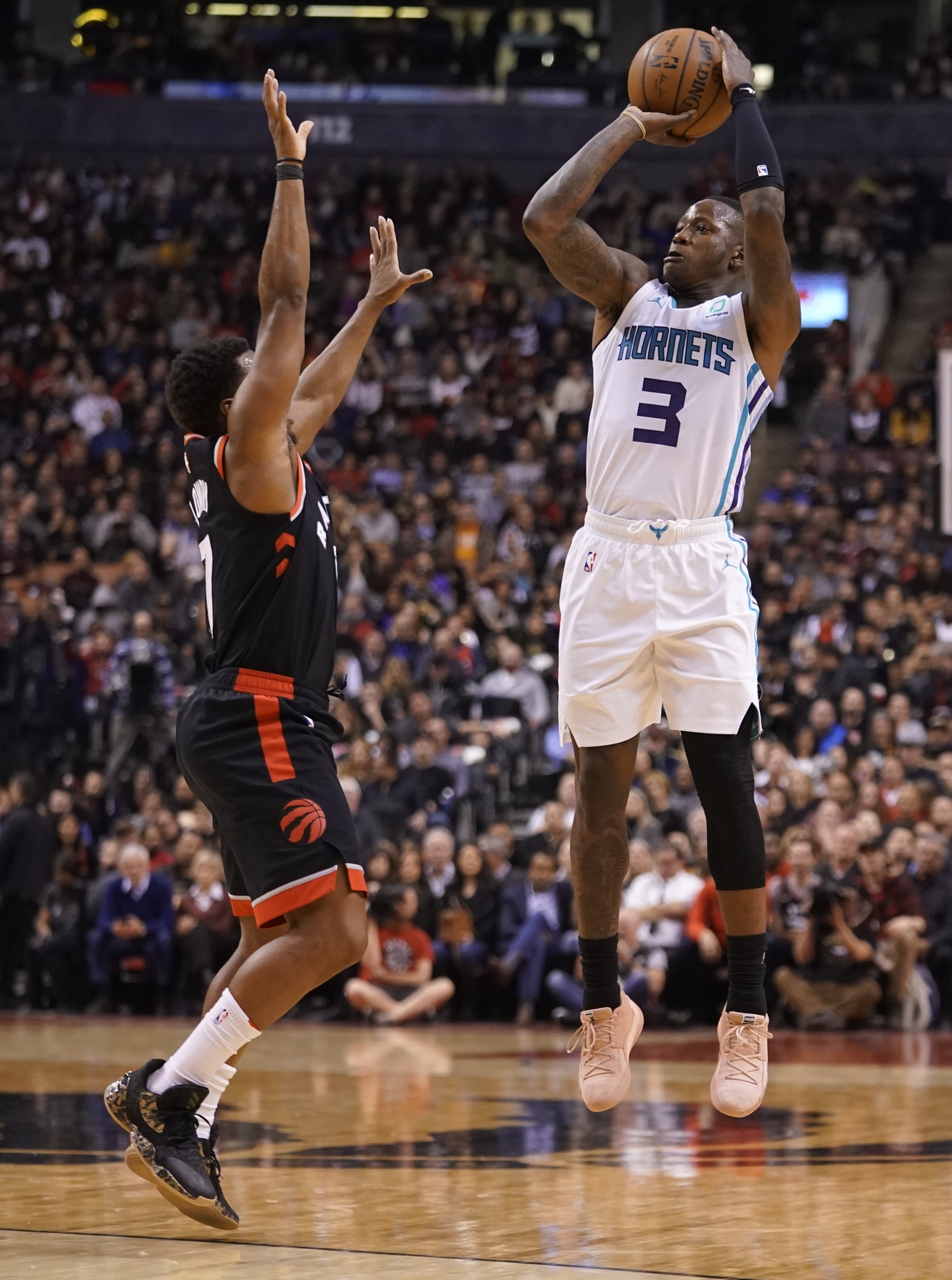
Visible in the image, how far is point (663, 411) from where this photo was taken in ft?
17.9

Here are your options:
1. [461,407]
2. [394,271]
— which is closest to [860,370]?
[461,407]

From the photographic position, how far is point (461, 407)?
66.0 feet

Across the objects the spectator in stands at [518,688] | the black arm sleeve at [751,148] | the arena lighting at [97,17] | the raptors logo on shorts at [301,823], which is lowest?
the spectator in stands at [518,688]

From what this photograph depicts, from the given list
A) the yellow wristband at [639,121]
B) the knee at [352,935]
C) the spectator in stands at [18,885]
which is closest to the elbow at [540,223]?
the yellow wristband at [639,121]

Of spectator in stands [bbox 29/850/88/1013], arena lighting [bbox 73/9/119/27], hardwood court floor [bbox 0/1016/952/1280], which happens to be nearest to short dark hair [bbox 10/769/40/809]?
spectator in stands [bbox 29/850/88/1013]

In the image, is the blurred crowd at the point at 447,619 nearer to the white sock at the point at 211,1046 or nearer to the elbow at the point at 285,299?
the white sock at the point at 211,1046

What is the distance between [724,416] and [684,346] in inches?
9.7

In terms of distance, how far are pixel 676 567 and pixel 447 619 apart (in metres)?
10.8

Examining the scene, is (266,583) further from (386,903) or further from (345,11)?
(345,11)

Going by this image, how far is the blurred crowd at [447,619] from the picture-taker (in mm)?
12359

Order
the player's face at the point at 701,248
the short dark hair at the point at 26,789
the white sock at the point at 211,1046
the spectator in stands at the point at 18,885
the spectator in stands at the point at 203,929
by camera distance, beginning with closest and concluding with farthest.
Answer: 1. the white sock at the point at 211,1046
2. the player's face at the point at 701,248
3. the spectator in stands at the point at 203,929
4. the spectator in stands at the point at 18,885
5. the short dark hair at the point at 26,789

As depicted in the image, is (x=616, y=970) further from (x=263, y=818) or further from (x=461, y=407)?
(x=461, y=407)

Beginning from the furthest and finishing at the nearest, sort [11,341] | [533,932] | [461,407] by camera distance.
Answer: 1. [11,341]
2. [461,407]
3. [533,932]

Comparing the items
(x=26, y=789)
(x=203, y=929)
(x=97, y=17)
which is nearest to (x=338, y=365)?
(x=203, y=929)
